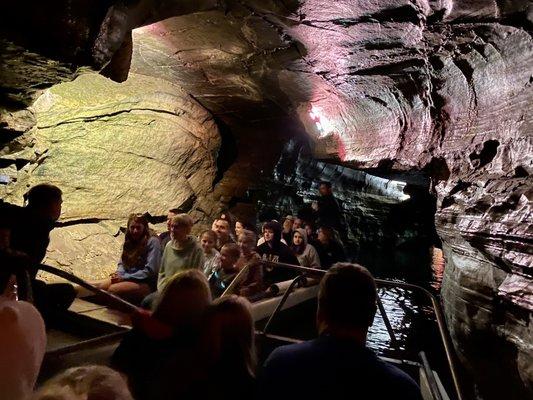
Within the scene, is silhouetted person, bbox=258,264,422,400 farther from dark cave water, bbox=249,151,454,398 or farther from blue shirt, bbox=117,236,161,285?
blue shirt, bbox=117,236,161,285

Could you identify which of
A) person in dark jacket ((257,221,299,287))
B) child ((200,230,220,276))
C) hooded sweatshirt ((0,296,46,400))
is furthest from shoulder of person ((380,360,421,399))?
person in dark jacket ((257,221,299,287))

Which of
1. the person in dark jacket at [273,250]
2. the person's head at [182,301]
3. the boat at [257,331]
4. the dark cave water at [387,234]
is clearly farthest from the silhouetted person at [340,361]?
the person in dark jacket at [273,250]


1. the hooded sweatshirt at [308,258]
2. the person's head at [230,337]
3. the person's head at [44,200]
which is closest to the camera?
the person's head at [230,337]

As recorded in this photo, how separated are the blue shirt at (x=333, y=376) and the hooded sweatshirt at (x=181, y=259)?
9.35 feet

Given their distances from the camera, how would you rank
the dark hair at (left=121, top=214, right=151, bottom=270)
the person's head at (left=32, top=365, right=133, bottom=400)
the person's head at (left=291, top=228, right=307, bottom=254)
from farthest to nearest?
the person's head at (left=291, top=228, right=307, bottom=254) → the dark hair at (left=121, top=214, right=151, bottom=270) → the person's head at (left=32, top=365, right=133, bottom=400)

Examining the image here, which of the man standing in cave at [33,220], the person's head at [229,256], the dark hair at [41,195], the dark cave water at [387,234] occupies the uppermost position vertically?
the dark hair at [41,195]

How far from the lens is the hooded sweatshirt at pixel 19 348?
953 millimetres

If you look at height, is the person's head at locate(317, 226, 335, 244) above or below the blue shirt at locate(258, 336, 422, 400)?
below

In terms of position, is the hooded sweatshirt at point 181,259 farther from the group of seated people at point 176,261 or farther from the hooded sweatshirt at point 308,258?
the hooded sweatshirt at point 308,258

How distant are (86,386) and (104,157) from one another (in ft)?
24.7

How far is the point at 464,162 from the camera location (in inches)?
207

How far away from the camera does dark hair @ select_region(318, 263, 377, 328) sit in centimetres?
156

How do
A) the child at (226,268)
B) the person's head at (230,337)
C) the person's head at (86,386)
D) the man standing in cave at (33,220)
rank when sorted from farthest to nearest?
the child at (226,268), the man standing in cave at (33,220), the person's head at (230,337), the person's head at (86,386)

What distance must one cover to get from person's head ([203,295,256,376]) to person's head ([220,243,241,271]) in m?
2.70
